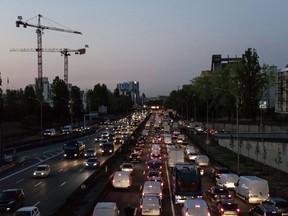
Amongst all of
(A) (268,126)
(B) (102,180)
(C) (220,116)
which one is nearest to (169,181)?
(B) (102,180)

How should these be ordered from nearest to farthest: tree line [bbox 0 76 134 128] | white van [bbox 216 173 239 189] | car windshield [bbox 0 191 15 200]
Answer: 1. car windshield [bbox 0 191 15 200]
2. white van [bbox 216 173 239 189]
3. tree line [bbox 0 76 134 128]

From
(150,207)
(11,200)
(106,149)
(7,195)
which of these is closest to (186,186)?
(150,207)

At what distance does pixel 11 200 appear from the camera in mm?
31109

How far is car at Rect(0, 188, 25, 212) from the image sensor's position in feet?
101

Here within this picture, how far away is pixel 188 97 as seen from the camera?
175 m

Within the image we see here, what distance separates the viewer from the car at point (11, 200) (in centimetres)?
3065

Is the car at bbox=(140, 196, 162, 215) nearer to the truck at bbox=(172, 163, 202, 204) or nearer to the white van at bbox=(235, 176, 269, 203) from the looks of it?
the truck at bbox=(172, 163, 202, 204)

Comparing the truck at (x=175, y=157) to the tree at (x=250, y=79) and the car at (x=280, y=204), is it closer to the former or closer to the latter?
the car at (x=280, y=204)

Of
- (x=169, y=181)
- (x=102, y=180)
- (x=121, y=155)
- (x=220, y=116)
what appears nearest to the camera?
(x=102, y=180)

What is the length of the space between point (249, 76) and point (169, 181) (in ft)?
165

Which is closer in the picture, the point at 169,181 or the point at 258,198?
the point at 258,198

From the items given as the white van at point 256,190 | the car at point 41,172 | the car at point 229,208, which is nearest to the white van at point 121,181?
the white van at point 256,190

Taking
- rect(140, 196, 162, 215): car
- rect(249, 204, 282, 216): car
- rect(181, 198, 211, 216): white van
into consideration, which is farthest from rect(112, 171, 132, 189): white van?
rect(249, 204, 282, 216): car

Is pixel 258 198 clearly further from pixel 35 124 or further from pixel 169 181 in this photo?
pixel 35 124
